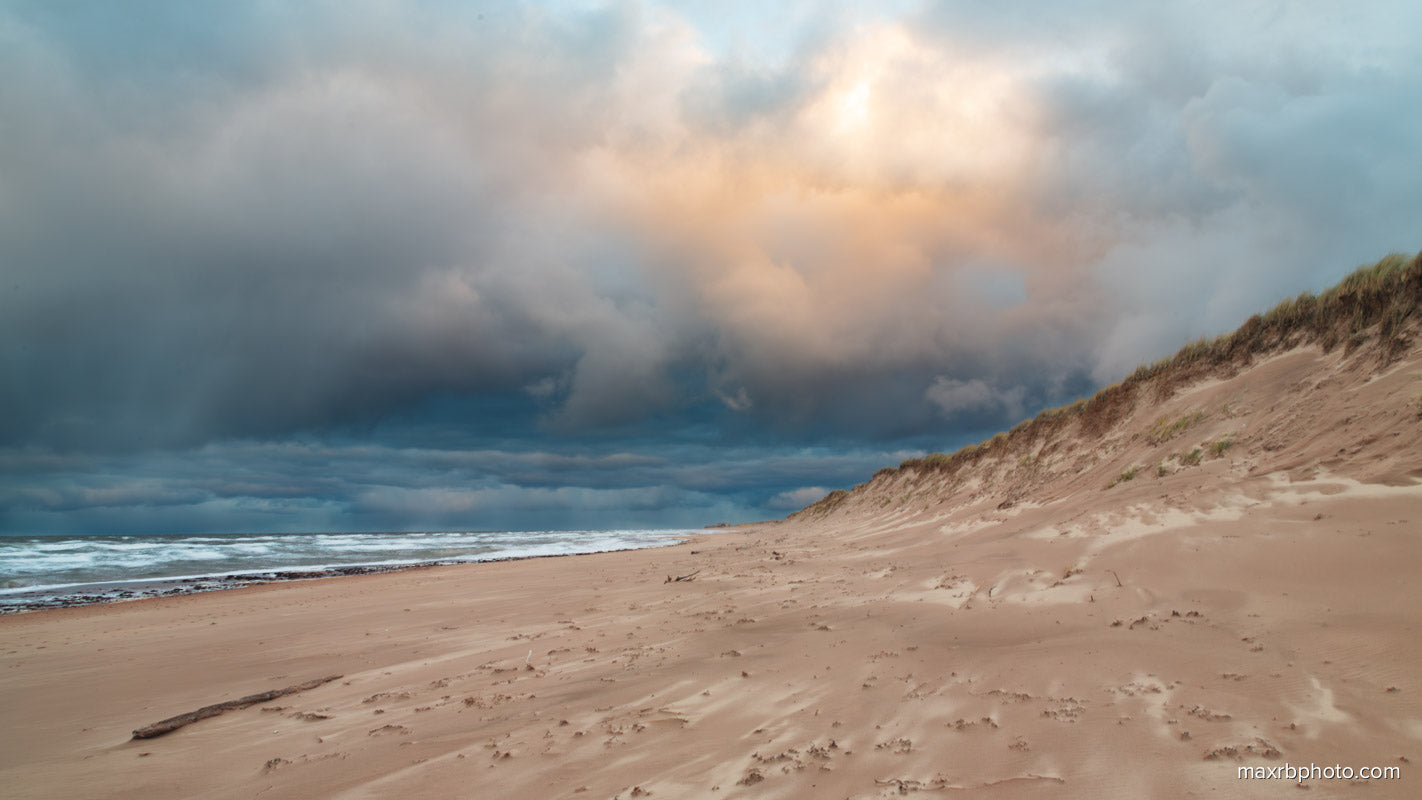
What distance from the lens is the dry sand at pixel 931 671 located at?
3.33 metres

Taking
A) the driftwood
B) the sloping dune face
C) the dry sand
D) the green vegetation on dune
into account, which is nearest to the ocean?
the sloping dune face

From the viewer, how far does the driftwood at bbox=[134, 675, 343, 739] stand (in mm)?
5340

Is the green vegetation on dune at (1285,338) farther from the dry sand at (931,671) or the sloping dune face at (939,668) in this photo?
the dry sand at (931,671)

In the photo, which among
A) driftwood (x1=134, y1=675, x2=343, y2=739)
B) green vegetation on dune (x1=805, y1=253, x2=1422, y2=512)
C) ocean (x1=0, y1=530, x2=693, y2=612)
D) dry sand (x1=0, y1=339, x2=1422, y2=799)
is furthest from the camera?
ocean (x1=0, y1=530, x2=693, y2=612)

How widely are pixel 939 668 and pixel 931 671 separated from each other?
8 centimetres

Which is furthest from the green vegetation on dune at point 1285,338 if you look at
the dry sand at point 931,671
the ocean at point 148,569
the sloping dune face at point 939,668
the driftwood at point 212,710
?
the ocean at point 148,569

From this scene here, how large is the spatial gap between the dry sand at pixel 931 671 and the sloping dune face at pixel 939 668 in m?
0.03

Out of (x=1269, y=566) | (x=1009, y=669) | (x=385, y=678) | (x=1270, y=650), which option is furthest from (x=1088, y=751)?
(x=385, y=678)

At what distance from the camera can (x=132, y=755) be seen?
500 cm

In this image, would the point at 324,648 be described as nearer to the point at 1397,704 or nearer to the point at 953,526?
the point at 1397,704

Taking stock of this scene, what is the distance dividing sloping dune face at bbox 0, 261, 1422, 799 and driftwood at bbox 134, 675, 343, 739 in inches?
5.6

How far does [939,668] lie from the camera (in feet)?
15.8

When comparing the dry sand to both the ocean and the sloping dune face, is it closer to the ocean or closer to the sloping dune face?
the sloping dune face

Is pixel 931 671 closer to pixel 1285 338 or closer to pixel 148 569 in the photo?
pixel 1285 338
